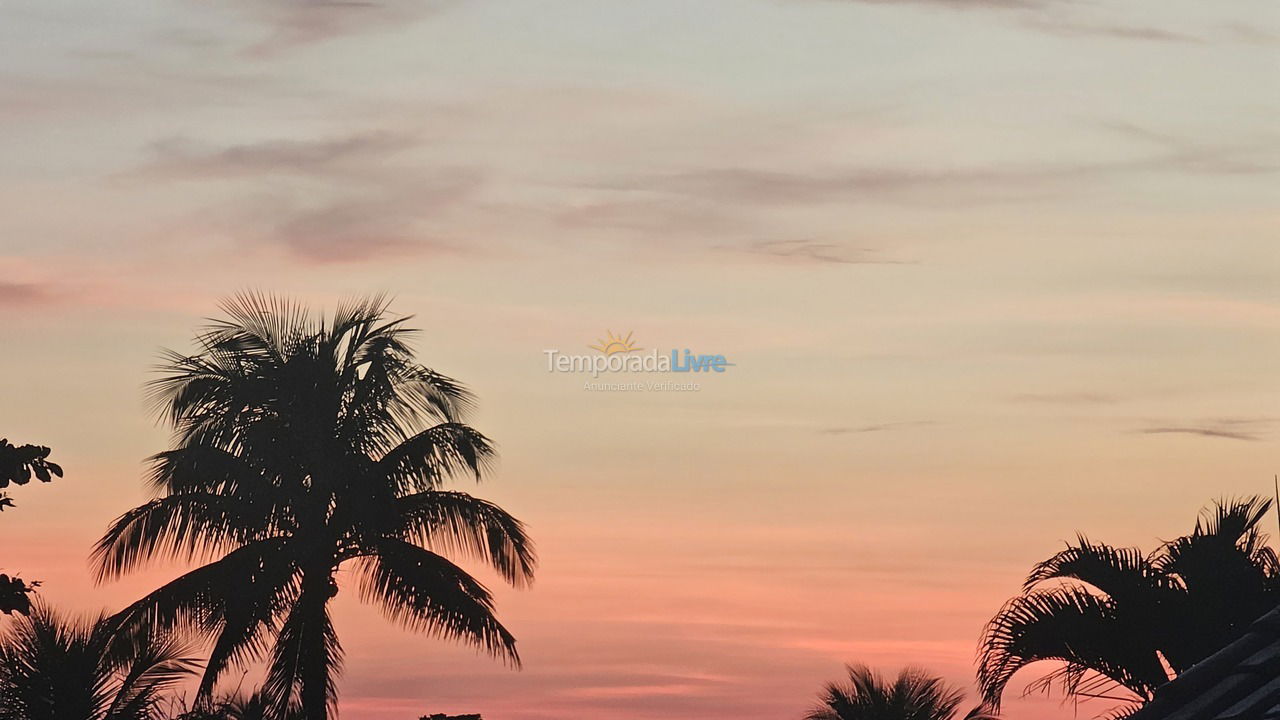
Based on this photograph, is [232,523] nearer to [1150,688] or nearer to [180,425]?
[180,425]

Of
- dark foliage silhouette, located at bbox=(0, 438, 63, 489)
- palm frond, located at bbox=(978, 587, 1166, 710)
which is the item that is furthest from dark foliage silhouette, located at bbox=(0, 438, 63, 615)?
palm frond, located at bbox=(978, 587, 1166, 710)

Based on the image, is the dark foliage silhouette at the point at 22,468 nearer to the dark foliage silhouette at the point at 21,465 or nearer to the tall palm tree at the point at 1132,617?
the dark foliage silhouette at the point at 21,465

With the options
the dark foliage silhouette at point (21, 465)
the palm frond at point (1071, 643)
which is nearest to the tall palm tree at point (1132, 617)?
the palm frond at point (1071, 643)

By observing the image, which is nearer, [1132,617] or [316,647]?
[1132,617]

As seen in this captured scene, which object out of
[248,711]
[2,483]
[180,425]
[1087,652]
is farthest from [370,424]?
[1087,652]

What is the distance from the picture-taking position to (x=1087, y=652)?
50.2 ft

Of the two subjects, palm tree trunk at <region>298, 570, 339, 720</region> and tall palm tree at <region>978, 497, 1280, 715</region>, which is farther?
palm tree trunk at <region>298, 570, 339, 720</region>

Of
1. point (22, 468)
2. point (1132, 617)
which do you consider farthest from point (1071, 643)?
point (22, 468)

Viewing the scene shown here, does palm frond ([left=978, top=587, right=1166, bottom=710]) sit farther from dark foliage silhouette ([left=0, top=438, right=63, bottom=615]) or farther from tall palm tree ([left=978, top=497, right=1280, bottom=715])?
dark foliage silhouette ([left=0, top=438, right=63, bottom=615])

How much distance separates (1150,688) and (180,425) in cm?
1673

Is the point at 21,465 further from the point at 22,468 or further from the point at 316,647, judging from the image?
the point at 316,647

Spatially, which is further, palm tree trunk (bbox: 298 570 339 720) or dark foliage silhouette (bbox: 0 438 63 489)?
palm tree trunk (bbox: 298 570 339 720)

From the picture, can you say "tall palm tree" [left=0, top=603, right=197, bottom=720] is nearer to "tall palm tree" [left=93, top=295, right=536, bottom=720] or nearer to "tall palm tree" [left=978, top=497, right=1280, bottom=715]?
"tall palm tree" [left=93, top=295, right=536, bottom=720]

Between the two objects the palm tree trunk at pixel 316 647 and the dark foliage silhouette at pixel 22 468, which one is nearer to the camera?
the dark foliage silhouette at pixel 22 468
